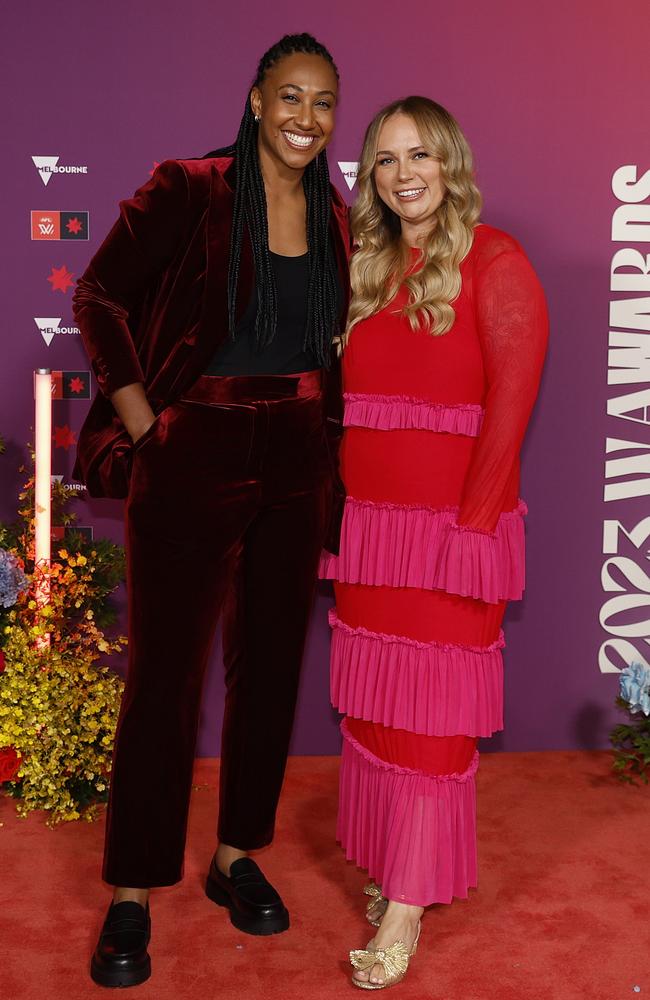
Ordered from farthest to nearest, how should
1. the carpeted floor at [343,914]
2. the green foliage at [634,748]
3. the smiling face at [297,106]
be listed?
the green foliage at [634,748], the carpeted floor at [343,914], the smiling face at [297,106]

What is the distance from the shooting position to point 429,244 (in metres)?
2.28

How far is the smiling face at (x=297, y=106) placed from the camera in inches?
84.7

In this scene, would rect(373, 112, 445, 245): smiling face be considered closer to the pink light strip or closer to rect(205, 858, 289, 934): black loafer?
the pink light strip

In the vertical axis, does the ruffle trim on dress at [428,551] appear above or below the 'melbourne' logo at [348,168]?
below

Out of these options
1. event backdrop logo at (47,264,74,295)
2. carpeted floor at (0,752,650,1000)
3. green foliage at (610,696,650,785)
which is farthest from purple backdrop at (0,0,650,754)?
carpeted floor at (0,752,650,1000)

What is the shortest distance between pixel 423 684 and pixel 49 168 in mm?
1770

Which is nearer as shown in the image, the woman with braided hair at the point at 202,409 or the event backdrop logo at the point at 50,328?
the woman with braided hair at the point at 202,409

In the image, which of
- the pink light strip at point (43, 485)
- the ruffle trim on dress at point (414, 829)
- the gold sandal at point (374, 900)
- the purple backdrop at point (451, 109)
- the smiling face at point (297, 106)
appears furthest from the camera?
the purple backdrop at point (451, 109)

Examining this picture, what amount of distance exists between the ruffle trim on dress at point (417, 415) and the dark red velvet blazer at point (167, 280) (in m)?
0.35

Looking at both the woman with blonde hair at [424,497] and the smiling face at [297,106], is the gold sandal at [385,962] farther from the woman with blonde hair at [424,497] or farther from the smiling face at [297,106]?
the smiling face at [297,106]

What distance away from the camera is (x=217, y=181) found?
2193mm

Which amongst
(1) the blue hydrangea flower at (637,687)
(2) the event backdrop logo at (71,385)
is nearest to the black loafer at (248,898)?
(1) the blue hydrangea flower at (637,687)

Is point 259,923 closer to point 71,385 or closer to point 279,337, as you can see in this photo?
point 279,337

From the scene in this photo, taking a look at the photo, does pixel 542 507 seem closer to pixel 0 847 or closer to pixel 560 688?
pixel 560 688
